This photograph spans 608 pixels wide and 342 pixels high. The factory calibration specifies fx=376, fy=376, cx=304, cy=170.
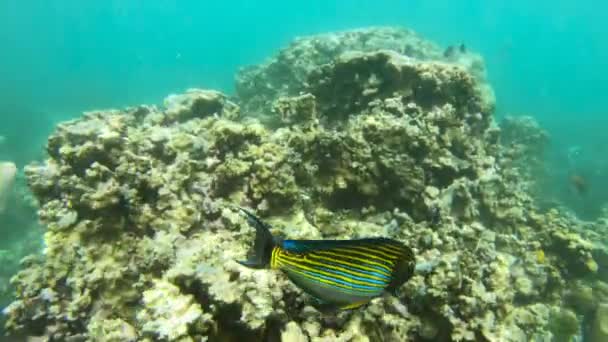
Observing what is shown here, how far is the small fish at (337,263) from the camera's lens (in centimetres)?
189

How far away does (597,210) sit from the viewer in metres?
15.1

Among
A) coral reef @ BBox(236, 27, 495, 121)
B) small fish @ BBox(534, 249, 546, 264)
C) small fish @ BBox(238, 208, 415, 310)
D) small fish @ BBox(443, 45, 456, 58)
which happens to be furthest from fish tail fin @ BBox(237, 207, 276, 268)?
small fish @ BBox(443, 45, 456, 58)

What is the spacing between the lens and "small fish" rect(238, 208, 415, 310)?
6.21 ft

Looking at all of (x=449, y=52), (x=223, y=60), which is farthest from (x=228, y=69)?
(x=449, y=52)

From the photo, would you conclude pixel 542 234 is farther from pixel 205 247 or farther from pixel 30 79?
pixel 30 79

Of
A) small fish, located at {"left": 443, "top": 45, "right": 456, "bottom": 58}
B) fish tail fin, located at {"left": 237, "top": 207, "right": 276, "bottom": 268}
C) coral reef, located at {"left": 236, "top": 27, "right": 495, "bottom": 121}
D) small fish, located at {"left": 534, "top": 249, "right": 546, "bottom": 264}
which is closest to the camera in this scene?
fish tail fin, located at {"left": 237, "top": 207, "right": 276, "bottom": 268}

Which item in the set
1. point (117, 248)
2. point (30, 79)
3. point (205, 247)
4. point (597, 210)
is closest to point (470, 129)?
point (205, 247)

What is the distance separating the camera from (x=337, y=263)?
193 centimetres

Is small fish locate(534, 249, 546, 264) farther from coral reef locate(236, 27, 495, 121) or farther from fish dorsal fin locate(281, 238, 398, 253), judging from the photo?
coral reef locate(236, 27, 495, 121)

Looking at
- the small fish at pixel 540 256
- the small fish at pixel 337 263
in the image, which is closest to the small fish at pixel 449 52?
the small fish at pixel 540 256

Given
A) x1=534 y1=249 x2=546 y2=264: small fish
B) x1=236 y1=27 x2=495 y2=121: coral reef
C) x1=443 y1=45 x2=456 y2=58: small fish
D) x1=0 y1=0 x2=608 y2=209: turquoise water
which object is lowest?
x1=534 y1=249 x2=546 y2=264: small fish

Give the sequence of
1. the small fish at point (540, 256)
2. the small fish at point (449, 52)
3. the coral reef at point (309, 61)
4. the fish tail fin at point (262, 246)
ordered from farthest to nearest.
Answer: the small fish at point (449, 52) < the coral reef at point (309, 61) < the small fish at point (540, 256) < the fish tail fin at point (262, 246)

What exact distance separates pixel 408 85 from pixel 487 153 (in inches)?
83.5

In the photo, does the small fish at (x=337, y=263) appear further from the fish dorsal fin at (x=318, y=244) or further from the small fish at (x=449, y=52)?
the small fish at (x=449, y=52)
